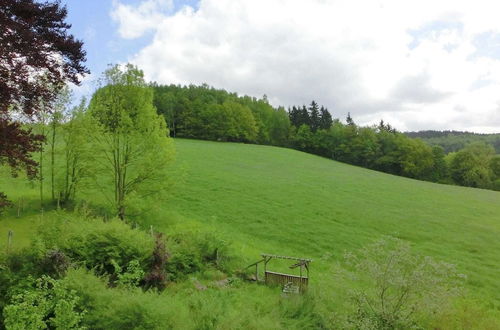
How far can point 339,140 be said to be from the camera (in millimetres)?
95875

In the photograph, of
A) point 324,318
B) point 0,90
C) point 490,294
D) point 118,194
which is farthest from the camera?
point 118,194

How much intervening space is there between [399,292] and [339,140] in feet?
279

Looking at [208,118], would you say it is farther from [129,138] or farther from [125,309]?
[125,309]

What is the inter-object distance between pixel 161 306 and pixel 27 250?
8.36 m

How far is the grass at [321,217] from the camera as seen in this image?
24953 millimetres

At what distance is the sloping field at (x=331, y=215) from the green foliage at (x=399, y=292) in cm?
331

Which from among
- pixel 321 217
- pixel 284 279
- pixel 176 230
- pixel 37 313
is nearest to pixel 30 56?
pixel 37 313

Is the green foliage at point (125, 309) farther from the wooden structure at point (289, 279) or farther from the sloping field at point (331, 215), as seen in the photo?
the sloping field at point (331, 215)

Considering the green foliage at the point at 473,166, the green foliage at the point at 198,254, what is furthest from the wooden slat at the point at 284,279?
the green foliage at the point at 473,166

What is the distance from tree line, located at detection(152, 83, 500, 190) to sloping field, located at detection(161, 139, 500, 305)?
35.6 m

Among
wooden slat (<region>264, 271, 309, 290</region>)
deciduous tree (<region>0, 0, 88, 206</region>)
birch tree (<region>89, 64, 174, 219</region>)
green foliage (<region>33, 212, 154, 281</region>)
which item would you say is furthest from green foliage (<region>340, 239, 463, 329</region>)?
birch tree (<region>89, 64, 174, 219</region>)

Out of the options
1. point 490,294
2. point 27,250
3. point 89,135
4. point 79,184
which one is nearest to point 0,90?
point 27,250

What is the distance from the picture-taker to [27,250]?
16.0 metres

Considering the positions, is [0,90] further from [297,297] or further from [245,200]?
[245,200]
